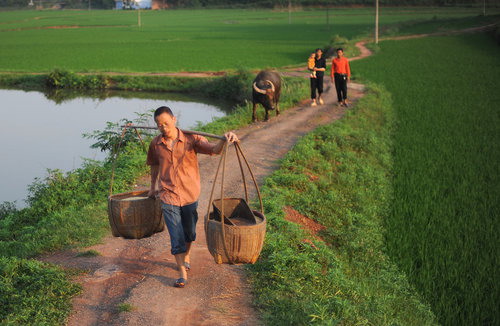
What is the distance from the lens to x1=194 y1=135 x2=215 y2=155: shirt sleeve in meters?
5.01

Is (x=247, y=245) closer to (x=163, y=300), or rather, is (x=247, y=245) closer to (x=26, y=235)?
(x=163, y=300)

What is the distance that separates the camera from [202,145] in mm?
5035

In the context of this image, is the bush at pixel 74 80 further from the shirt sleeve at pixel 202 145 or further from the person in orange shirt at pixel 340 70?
the shirt sleeve at pixel 202 145

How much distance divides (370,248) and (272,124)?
20.1 ft

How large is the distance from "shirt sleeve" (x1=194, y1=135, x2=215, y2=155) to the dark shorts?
42 cm

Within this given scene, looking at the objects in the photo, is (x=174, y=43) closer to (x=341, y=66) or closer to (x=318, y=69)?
(x=318, y=69)

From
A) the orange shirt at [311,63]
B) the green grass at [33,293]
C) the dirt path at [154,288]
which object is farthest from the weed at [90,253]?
the orange shirt at [311,63]

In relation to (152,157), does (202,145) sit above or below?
above

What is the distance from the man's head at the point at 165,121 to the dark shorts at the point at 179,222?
55cm

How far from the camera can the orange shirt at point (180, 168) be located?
5020mm

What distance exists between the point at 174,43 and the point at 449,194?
30.9 m

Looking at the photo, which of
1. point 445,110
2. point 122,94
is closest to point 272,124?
point 445,110

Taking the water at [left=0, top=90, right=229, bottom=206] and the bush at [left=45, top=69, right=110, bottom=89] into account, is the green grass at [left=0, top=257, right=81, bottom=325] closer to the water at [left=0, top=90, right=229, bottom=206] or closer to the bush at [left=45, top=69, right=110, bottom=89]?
the water at [left=0, top=90, right=229, bottom=206]

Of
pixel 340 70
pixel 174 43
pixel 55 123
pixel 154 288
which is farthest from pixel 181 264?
pixel 174 43
